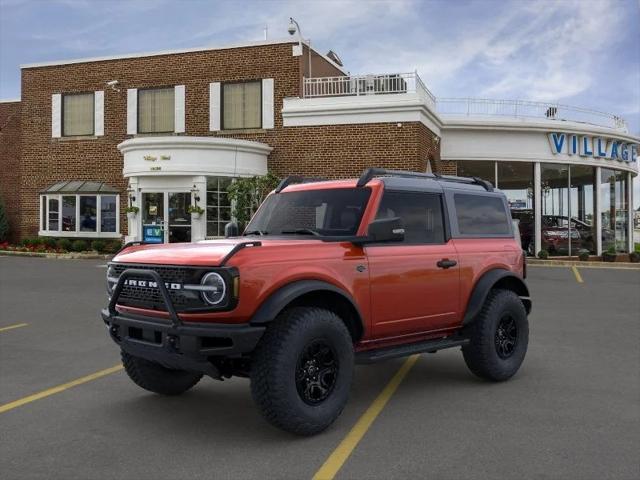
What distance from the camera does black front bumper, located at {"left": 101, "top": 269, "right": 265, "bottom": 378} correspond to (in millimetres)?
4148

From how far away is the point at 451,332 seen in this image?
232 inches

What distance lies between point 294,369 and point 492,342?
2.45 metres

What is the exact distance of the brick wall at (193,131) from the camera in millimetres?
21484

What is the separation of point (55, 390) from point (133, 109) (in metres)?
20.9

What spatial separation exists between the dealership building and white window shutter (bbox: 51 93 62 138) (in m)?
0.06

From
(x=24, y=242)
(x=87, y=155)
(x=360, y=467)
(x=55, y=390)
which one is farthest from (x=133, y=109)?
(x=360, y=467)

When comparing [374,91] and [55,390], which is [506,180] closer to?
[374,91]

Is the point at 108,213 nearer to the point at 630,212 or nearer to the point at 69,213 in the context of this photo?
the point at 69,213

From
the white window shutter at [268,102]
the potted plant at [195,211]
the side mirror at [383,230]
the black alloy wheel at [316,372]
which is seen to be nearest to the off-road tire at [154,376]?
the black alloy wheel at [316,372]

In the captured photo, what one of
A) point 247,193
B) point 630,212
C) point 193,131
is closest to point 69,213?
point 193,131

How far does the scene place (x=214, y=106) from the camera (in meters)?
23.8

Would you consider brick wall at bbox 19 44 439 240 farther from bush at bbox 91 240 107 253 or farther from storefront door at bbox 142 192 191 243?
storefront door at bbox 142 192 191 243

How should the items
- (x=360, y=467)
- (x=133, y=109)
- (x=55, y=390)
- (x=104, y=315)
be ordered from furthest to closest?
1. (x=133, y=109)
2. (x=55, y=390)
3. (x=104, y=315)
4. (x=360, y=467)

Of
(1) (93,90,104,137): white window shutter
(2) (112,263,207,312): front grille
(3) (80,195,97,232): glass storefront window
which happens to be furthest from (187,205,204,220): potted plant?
(2) (112,263,207,312): front grille
